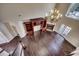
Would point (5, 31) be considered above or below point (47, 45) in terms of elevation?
above

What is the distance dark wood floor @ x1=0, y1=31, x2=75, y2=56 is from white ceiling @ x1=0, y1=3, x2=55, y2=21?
0.21 m

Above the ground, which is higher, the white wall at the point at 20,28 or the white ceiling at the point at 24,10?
the white ceiling at the point at 24,10

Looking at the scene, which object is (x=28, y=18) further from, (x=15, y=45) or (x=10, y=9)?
(x=15, y=45)

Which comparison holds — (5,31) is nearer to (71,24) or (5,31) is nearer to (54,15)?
(54,15)

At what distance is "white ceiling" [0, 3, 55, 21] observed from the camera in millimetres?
1218

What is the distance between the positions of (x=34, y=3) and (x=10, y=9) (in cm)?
25

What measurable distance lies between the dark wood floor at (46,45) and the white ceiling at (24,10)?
0.21 meters

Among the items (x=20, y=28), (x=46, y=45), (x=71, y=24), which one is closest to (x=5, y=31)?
(x=20, y=28)

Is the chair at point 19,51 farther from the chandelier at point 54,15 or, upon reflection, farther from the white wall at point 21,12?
the chandelier at point 54,15

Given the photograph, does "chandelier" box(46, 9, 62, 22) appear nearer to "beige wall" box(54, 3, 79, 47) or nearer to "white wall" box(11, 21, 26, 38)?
"beige wall" box(54, 3, 79, 47)

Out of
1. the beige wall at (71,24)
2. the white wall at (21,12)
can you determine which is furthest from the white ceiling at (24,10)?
the beige wall at (71,24)

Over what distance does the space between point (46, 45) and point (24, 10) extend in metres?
0.43

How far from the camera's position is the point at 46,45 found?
50.3 inches

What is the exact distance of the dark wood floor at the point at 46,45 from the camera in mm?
1256
